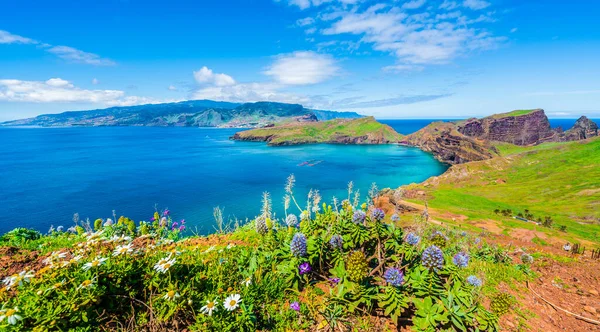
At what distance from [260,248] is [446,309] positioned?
12.1 feet

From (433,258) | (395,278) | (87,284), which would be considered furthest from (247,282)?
(433,258)

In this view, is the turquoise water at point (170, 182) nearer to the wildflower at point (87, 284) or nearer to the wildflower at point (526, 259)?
the wildflower at point (526, 259)

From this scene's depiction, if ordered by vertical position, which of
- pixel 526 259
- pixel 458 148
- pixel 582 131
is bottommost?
pixel 458 148

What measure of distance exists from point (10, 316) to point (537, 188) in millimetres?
76189

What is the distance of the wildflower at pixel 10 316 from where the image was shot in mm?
2756

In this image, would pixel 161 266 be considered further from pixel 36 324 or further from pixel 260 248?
pixel 260 248

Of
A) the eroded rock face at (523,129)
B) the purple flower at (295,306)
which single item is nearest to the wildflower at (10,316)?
the purple flower at (295,306)

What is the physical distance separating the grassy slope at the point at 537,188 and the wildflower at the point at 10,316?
34583 millimetres

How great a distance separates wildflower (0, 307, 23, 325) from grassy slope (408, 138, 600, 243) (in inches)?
1362

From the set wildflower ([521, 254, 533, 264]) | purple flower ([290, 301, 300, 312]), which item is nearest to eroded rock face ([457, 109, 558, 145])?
wildflower ([521, 254, 533, 264])

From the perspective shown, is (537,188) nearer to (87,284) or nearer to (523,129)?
(87,284)

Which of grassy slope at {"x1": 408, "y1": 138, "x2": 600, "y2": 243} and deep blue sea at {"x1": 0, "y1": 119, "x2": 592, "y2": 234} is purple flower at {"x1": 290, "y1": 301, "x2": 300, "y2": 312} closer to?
grassy slope at {"x1": 408, "y1": 138, "x2": 600, "y2": 243}

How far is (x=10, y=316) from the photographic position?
109 inches

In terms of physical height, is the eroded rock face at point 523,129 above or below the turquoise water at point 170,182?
above
